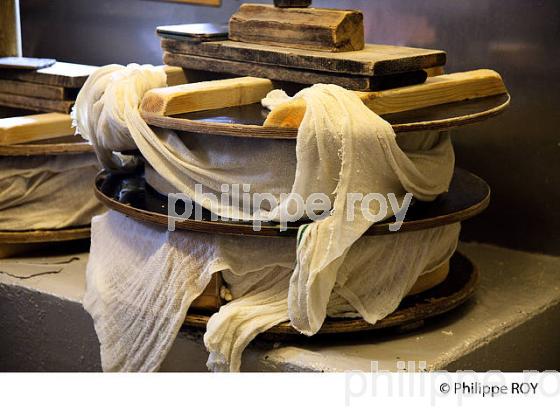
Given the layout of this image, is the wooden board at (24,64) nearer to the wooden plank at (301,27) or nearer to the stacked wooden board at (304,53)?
the stacked wooden board at (304,53)

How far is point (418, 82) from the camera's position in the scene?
229cm

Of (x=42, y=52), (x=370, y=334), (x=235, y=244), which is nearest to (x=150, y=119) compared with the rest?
(x=235, y=244)

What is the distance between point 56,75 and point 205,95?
2.95ft

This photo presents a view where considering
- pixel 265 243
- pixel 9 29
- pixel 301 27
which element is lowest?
pixel 265 243

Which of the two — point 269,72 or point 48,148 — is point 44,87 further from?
point 269,72

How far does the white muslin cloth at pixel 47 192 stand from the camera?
2.76 m

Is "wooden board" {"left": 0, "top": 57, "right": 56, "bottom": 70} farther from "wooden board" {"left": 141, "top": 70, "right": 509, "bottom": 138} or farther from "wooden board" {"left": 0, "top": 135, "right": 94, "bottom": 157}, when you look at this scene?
"wooden board" {"left": 141, "top": 70, "right": 509, "bottom": 138}

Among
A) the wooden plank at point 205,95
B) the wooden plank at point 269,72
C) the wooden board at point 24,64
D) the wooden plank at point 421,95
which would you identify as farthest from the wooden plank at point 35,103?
the wooden plank at point 421,95

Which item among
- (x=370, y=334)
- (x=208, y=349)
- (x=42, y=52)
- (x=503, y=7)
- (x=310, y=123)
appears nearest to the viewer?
(x=310, y=123)

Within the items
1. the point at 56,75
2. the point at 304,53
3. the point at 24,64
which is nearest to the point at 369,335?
the point at 304,53

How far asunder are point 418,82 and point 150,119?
0.67 metres

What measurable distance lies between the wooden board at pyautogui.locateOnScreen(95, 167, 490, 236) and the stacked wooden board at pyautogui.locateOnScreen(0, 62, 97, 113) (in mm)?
433

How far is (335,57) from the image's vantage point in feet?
7.18

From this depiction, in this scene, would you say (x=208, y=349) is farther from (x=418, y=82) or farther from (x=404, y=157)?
(x=418, y=82)
